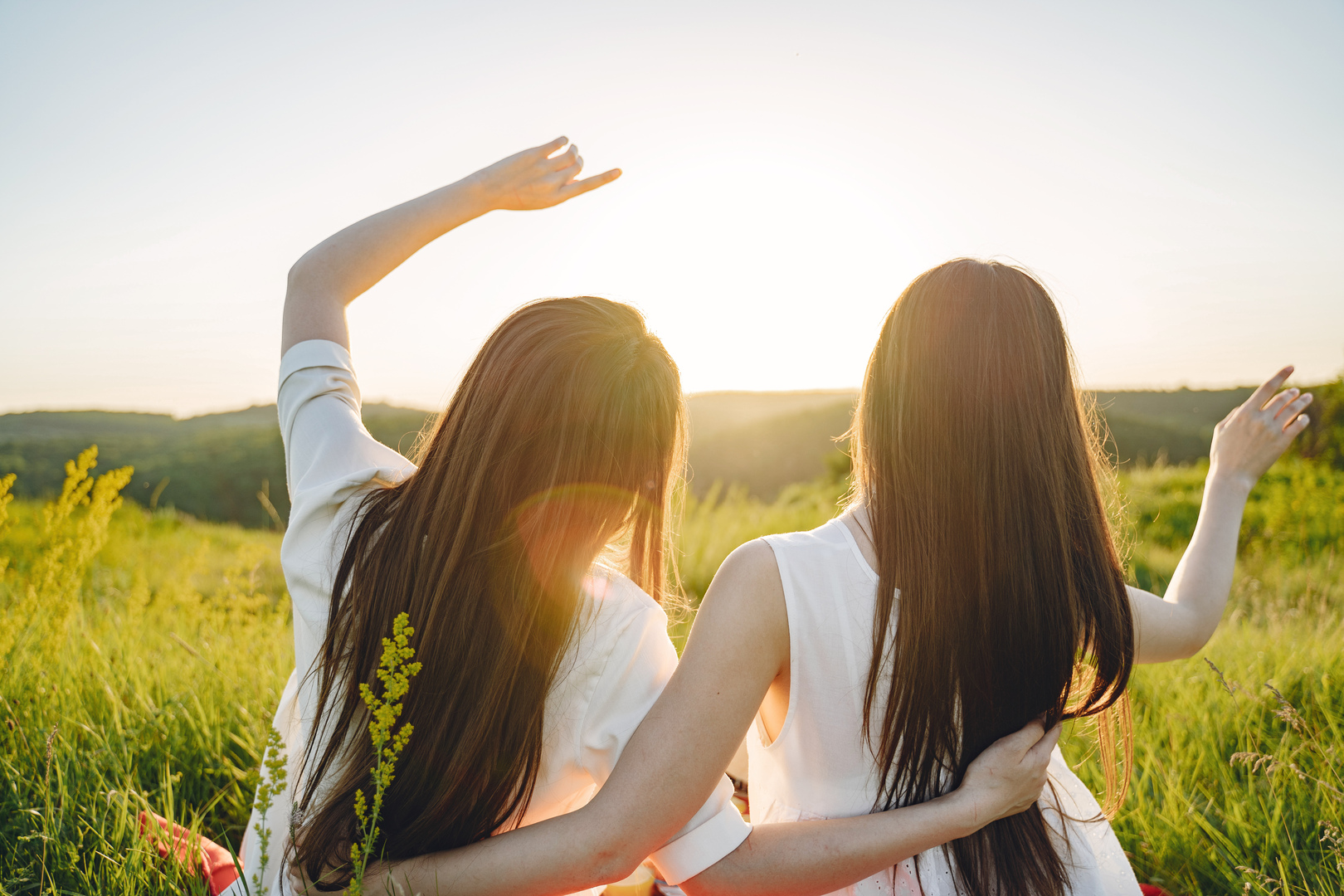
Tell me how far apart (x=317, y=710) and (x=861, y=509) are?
1.11 meters

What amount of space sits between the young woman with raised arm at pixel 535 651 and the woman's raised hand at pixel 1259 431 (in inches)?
Result: 37.6

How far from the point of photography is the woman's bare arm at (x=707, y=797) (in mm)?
1146

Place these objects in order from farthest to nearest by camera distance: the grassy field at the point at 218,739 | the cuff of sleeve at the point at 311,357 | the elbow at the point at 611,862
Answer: the grassy field at the point at 218,739, the cuff of sleeve at the point at 311,357, the elbow at the point at 611,862

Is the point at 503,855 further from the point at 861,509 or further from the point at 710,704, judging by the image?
the point at 861,509

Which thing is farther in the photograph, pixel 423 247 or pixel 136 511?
pixel 136 511

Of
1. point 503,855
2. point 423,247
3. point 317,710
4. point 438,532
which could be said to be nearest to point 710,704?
point 503,855

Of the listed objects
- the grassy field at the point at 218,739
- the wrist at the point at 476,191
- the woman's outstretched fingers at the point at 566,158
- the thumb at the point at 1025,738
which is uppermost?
the woman's outstretched fingers at the point at 566,158

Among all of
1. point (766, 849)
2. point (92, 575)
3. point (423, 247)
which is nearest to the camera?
point (766, 849)

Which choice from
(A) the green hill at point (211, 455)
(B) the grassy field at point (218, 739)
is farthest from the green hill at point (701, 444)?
(B) the grassy field at point (218, 739)

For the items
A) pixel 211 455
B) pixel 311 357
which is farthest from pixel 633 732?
pixel 211 455

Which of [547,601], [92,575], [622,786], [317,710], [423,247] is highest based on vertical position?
[423,247]

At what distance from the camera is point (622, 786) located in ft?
3.81

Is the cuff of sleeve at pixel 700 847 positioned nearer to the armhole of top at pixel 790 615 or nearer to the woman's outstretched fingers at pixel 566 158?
the armhole of top at pixel 790 615

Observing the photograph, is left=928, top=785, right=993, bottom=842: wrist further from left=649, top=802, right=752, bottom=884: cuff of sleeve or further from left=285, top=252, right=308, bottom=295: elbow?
left=285, top=252, right=308, bottom=295: elbow
